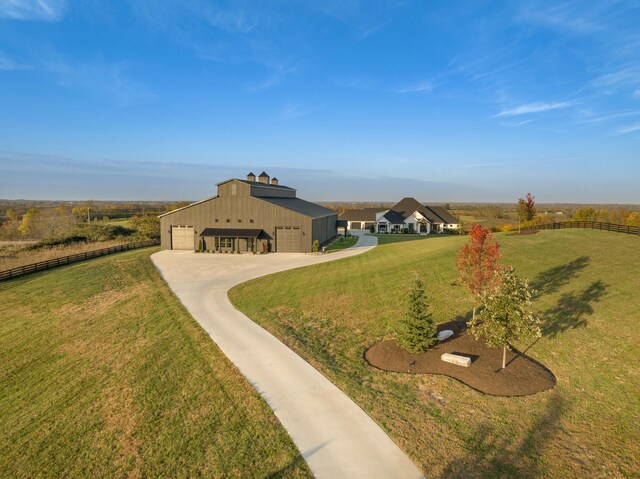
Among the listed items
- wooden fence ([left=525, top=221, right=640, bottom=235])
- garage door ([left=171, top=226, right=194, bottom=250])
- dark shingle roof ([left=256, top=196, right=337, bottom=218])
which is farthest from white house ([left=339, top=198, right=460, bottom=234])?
garage door ([left=171, top=226, right=194, bottom=250])

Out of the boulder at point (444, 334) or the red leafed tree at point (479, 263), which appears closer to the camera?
the boulder at point (444, 334)

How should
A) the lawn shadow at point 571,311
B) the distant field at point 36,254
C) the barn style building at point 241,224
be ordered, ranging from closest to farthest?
the lawn shadow at point 571,311 → the distant field at point 36,254 → the barn style building at point 241,224

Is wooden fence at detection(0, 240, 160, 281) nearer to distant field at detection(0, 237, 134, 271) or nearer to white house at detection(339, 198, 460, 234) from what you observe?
distant field at detection(0, 237, 134, 271)

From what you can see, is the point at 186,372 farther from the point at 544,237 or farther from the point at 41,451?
the point at 544,237

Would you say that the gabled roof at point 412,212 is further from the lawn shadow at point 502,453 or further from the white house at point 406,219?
the lawn shadow at point 502,453

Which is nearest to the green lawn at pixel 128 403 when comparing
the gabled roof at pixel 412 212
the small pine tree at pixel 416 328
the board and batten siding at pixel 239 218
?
the small pine tree at pixel 416 328

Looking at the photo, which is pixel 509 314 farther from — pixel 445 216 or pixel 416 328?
pixel 445 216

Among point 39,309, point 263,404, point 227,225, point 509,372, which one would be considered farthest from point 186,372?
point 227,225

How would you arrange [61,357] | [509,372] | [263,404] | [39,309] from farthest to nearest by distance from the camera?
[39,309]
[61,357]
[509,372]
[263,404]
